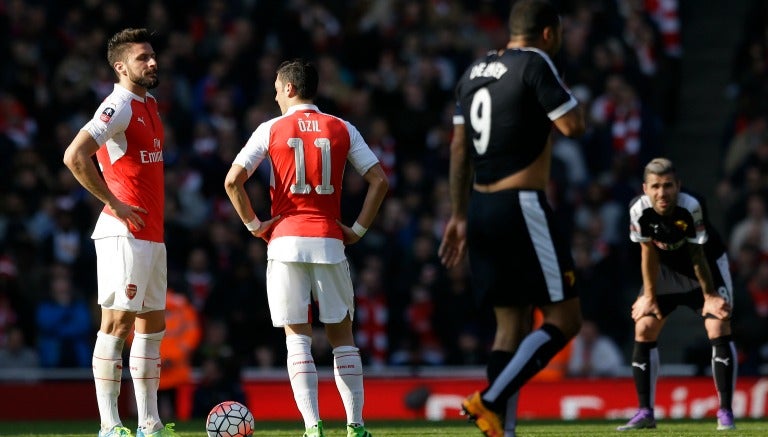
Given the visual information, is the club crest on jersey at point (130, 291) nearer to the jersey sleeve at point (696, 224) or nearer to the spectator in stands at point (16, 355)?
the jersey sleeve at point (696, 224)

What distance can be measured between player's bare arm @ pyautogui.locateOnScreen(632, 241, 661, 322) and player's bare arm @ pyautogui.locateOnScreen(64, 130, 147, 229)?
13.1 feet

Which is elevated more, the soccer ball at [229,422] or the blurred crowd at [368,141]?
the blurred crowd at [368,141]

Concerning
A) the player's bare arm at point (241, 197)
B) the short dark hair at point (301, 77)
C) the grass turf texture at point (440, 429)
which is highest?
the short dark hair at point (301, 77)

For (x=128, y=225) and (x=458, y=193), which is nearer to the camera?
(x=458, y=193)

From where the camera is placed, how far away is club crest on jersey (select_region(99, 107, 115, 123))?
9.83m

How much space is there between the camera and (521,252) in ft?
28.6

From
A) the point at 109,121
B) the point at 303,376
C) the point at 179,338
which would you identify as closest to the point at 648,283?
the point at 303,376

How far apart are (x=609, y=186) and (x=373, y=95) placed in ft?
11.7

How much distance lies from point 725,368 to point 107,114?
5.20 metres

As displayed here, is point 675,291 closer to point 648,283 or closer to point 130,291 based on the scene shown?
point 648,283

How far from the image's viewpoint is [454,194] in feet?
29.7

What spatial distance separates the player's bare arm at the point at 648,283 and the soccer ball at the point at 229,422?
339 centimetres

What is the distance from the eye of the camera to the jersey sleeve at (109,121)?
980 cm

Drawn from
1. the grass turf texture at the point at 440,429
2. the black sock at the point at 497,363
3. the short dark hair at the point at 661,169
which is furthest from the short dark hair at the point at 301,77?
the short dark hair at the point at 661,169
